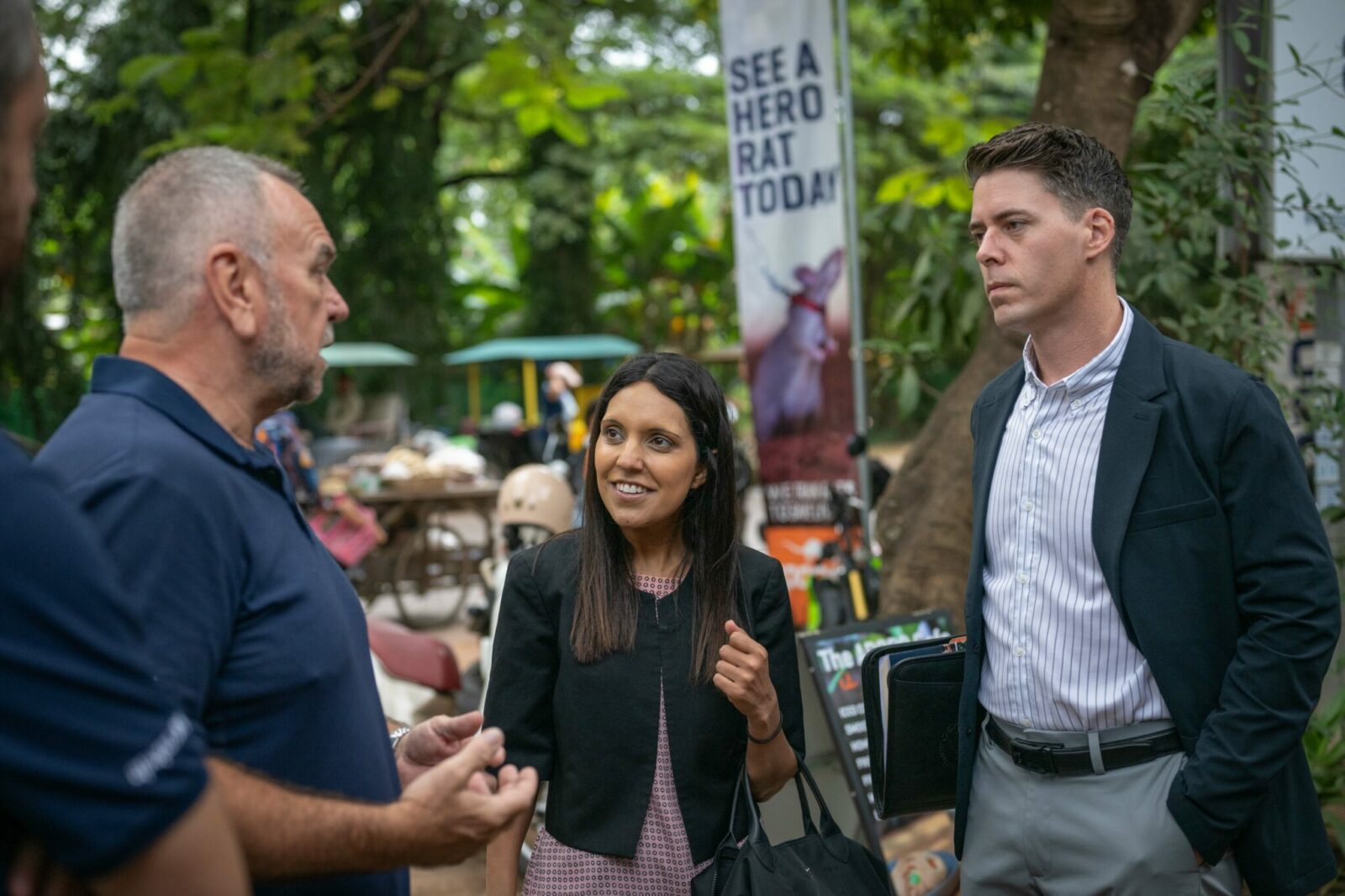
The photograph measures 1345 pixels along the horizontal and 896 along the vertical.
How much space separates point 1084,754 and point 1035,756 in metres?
0.09

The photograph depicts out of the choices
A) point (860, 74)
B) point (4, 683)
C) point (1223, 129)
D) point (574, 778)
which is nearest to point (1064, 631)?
point (574, 778)

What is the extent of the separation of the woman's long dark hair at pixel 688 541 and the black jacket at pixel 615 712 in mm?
27

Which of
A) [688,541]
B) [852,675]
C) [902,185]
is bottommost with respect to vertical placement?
[852,675]

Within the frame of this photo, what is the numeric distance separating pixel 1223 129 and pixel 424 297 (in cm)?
2215

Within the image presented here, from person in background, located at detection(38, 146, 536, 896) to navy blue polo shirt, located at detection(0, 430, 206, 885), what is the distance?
0.26 meters

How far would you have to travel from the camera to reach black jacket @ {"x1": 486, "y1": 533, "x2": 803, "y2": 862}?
2.39 meters

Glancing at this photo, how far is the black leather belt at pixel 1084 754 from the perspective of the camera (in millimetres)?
2262

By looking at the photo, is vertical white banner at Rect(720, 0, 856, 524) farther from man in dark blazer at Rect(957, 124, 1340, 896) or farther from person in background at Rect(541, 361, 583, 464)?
person in background at Rect(541, 361, 583, 464)

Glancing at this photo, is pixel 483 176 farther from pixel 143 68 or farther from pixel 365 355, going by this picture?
pixel 143 68

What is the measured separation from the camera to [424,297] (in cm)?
2472

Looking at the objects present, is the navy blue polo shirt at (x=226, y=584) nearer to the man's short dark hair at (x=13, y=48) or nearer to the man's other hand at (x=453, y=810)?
the man's other hand at (x=453, y=810)

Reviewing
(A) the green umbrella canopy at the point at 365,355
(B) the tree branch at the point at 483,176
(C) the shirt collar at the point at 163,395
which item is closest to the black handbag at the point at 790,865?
(C) the shirt collar at the point at 163,395

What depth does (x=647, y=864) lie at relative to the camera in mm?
2355

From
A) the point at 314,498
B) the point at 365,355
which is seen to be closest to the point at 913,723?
the point at 314,498
